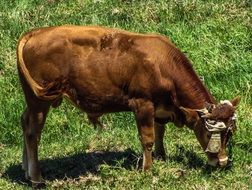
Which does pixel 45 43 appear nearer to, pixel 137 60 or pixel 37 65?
pixel 37 65

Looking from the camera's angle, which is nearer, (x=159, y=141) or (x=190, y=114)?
(x=190, y=114)

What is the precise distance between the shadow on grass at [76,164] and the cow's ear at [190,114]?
2.90 ft

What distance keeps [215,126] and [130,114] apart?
87.5 inches

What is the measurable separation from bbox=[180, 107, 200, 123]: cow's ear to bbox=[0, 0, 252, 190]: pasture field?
0.56 metres

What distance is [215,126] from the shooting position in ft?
23.8

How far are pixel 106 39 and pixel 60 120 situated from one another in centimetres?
224

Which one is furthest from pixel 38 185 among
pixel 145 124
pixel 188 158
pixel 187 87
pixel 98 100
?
pixel 187 87

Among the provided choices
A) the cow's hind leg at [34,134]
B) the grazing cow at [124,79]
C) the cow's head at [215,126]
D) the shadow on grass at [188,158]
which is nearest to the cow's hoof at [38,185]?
the cow's hind leg at [34,134]

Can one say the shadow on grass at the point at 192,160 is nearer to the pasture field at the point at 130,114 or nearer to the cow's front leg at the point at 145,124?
the pasture field at the point at 130,114

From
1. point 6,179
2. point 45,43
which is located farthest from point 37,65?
point 6,179

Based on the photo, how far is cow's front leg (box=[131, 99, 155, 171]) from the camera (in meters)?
7.34

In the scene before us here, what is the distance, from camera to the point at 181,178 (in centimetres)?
736

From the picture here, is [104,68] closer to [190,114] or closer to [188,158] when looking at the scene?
[190,114]

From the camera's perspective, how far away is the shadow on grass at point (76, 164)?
7863 mm
